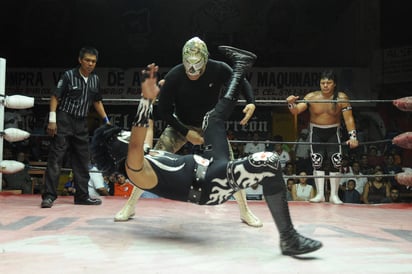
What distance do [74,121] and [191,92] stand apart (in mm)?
1296

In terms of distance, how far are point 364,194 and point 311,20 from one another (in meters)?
4.45

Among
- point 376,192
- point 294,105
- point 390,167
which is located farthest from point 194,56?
point 390,167

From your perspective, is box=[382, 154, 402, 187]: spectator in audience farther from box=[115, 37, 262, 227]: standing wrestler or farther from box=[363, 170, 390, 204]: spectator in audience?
box=[115, 37, 262, 227]: standing wrestler

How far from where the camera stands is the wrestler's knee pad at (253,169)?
1792mm

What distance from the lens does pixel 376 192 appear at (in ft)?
16.8

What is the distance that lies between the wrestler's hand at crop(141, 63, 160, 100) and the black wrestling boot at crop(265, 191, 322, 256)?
63 centimetres

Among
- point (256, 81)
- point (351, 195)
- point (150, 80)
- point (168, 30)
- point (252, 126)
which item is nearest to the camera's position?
point (150, 80)

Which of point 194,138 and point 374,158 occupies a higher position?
point 194,138

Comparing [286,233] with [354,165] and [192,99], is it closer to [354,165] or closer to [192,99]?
[192,99]

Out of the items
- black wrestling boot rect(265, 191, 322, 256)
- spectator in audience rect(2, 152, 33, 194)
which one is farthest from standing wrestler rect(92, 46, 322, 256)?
spectator in audience rect(2, 152, 33, 194)

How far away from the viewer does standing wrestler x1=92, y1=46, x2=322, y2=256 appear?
1.77 meters

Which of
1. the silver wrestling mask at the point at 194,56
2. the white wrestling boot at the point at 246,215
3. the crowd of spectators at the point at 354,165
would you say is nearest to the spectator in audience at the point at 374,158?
the crowd of spectators at the point at 354,165

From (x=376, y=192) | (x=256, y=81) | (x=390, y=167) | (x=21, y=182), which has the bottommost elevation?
(x=21, y=182)

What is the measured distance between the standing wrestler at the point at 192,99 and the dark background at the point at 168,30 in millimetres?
5801
